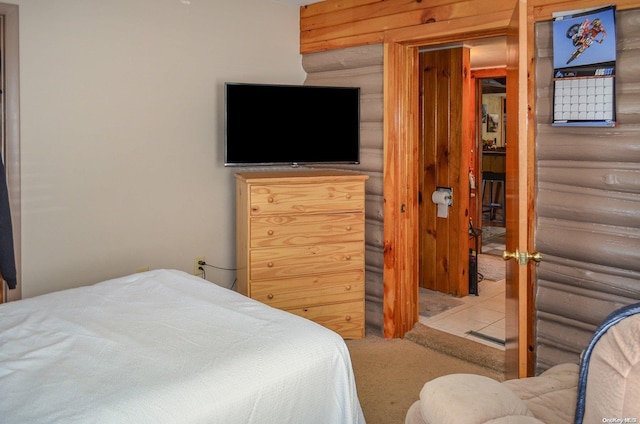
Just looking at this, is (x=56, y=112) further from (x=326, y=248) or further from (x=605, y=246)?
(x=605, y=246)

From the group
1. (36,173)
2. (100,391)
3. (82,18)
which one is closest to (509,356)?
(100,391)

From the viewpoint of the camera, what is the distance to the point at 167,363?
5.56ft

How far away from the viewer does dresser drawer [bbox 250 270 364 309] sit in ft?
11.2

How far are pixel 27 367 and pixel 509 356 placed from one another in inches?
76.6

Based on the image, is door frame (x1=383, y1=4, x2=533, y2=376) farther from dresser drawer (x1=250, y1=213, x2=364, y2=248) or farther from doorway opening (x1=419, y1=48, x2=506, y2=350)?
doorway opening (x1=419, y1=48, x2=506, y2=350)

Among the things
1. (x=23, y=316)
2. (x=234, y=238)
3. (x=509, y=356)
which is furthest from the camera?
(x=234, y=238)

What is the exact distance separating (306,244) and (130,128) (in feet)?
4.39

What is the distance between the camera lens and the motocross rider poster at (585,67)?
2.47 metres

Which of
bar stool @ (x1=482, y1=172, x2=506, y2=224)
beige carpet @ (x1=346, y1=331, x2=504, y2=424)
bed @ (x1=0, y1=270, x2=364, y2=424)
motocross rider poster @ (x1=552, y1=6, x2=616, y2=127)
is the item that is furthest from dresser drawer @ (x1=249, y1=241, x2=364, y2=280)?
bar stool @ (x1=482, y1=172, x2=506, y2=224)

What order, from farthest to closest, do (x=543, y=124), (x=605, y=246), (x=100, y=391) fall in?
(x=543, y=124)
(x=605, y=246)
(x=100, y=391)

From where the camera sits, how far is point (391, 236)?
368 centimetres

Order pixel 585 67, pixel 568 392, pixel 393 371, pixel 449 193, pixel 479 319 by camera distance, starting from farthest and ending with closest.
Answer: pixel 449 193 < pixel 479 319 < pixel 393 371 < pixel 585 67 < pixel 568 392

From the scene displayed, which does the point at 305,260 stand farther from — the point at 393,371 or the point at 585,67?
the point at 585,67

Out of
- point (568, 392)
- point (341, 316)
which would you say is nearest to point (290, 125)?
point (341, 316)
